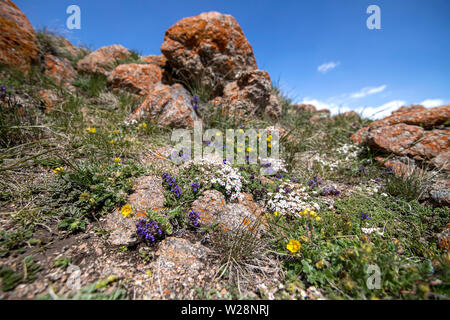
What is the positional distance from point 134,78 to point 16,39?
2.89 meters

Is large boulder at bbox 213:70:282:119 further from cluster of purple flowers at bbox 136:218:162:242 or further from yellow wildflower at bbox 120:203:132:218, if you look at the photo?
cluster of purple flowers at bbox 136:218:162:242

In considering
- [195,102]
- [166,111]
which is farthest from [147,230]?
[195,102]

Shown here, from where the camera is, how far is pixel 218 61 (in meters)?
4.68

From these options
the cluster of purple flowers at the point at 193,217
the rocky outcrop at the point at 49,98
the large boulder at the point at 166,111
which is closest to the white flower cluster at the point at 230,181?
the cluster of purple flowers at the point at 193,217

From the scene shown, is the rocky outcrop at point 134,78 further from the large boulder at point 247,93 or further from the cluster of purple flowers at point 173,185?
the cluster of purple flowers at point 173,185

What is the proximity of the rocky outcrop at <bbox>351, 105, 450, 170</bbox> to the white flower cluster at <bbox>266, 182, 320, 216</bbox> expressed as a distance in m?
2.58

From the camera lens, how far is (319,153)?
402cm

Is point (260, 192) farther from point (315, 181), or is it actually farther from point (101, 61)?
point (101, 61)

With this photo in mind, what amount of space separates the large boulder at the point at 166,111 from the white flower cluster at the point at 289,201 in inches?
99.4

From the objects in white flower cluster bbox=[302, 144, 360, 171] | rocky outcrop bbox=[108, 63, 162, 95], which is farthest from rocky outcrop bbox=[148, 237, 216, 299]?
Answer: rocky outcrop bbox=[108, 63, 162, 95]

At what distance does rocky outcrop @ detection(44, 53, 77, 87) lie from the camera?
4953 mm
